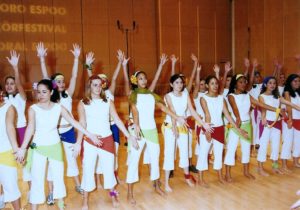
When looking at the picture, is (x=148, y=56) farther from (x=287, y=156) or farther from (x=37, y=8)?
(x=287, y=156)

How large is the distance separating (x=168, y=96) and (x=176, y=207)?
1394mm

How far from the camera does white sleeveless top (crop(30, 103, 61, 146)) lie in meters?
3.01

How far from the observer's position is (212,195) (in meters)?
3.78

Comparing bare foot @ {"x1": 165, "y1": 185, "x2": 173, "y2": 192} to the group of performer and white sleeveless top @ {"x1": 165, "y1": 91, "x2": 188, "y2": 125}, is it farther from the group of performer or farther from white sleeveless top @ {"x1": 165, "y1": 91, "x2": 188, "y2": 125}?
Result: white sleeveless top @ {"x1": 165, "y1": 91, "x2": 188, "y2": 125}

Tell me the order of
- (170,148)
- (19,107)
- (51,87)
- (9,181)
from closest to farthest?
1. (9,181)
2. (51,87)
3. (19,107)
4. (170,148)

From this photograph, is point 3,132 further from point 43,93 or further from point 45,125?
point 43,93

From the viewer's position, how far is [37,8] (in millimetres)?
9680

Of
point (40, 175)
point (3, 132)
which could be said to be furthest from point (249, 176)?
point (3, 132)

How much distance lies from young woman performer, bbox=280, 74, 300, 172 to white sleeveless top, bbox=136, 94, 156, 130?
2.20 m

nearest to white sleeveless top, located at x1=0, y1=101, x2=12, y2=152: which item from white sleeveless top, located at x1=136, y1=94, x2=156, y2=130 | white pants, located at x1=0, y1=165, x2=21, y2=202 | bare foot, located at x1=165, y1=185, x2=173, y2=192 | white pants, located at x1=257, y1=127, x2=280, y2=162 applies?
white pants, located at x1=0, y1=165, x2=21, y2=202

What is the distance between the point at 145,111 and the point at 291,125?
2.35 metres

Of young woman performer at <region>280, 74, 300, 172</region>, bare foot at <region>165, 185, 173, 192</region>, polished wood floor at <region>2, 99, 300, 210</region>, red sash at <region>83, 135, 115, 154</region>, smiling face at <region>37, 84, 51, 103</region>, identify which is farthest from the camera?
young woman performer at <region>280, 74, 300, 172</region>

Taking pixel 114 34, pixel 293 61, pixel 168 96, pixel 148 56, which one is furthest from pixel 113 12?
pixel 168 96

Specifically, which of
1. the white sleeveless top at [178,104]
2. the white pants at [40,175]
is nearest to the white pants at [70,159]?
the white pants at [40,175]
